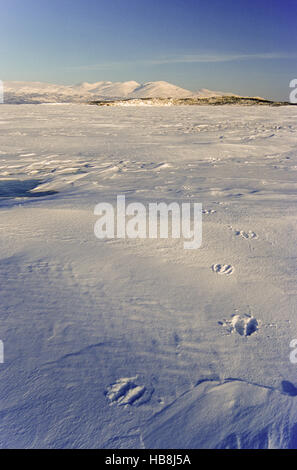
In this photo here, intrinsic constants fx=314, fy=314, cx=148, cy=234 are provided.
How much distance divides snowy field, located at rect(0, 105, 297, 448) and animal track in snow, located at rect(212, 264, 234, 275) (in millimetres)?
11

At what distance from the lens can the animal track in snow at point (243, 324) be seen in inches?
59.4

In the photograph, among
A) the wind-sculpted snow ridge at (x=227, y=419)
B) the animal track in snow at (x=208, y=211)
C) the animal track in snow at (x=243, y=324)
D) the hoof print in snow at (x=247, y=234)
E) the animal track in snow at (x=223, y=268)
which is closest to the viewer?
the wind-sculpted snow ridge at (x=227, y=419)

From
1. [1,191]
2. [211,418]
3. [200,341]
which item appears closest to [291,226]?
[200,341]

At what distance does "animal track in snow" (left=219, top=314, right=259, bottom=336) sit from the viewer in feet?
4.95

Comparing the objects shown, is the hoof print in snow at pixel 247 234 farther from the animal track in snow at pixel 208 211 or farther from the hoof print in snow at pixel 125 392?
the hoof print in snow at pixel 125 392

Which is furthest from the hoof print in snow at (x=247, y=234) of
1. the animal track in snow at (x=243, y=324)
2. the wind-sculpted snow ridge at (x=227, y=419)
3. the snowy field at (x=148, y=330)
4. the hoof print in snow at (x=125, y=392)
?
the hoof print in snow at (x=125, y=392)

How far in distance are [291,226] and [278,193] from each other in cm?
94

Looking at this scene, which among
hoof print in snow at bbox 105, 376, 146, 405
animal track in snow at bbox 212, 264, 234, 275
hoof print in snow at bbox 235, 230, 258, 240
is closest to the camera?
hoof print in snow at bbox 105, 376, 146, 405

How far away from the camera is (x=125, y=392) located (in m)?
1.21

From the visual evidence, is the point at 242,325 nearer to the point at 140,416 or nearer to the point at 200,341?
the point at 200,341

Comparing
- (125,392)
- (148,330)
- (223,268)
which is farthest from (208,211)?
Answer: (125,392)

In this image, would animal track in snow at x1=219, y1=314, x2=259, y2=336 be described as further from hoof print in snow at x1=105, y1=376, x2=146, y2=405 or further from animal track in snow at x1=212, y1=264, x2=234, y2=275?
hoof print in snow at x1=105, y1=376, x2=146, y2=405

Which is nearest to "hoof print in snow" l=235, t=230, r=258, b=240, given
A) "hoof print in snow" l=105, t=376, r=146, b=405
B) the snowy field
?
the snowy field

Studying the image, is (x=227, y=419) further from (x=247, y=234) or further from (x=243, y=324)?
(x=247, y=234)
